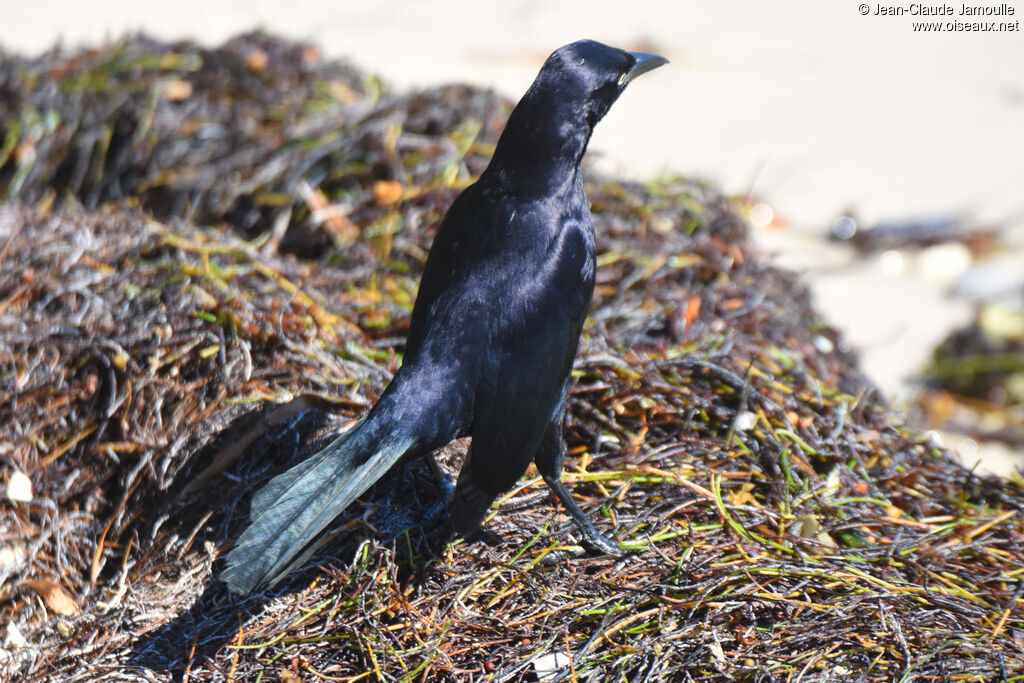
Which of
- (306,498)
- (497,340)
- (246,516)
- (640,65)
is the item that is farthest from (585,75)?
(246,516)

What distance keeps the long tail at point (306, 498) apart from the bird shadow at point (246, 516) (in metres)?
0.28

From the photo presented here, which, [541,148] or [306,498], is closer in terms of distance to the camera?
[306,498]

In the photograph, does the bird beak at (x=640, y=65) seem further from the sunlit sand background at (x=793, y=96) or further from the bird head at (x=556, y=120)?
the sunlit sand background at (x=793, y=96)

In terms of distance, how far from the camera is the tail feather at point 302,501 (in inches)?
85.7

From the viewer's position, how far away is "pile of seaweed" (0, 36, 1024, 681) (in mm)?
2477

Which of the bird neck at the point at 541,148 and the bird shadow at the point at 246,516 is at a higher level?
the bird neck at the point at 541,148

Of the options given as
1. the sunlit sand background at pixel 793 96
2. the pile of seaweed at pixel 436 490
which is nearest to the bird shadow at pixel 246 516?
the pile of seaweed at pixel 436 490

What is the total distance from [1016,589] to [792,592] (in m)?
0.69

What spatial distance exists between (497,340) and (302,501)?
2.21 feet

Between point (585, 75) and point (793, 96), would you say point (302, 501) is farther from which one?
point (793, 96)

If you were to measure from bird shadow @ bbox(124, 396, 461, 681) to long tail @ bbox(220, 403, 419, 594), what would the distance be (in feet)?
0.91

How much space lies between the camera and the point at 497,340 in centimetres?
254

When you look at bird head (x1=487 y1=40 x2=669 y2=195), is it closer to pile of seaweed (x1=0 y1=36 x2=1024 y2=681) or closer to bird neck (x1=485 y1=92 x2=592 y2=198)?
bird neck (x1=485 y1=92 x2=592 y2=198)

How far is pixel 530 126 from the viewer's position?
269 centimetres
